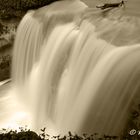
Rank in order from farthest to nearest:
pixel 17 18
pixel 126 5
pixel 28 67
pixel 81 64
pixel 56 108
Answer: pixel 17 18, pixel 28 67, pixel 126 5, pixel 56 108, pixel 81 64

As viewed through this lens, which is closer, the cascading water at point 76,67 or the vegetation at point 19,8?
the cascading water at point 76,67

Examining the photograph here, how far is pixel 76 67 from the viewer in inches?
349

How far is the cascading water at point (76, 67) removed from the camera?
7.23 metres

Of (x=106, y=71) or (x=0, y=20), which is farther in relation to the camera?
(x=0, y=20)

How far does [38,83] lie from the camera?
10.5 meters

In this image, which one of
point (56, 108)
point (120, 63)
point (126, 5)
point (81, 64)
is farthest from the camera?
point (126, 5)

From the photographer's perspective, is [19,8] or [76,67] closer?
[76,67]

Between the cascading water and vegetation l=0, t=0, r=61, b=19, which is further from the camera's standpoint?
vegetation l=0, t=0, r=61, b=19

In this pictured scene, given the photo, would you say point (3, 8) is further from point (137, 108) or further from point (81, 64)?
point (137, 108)

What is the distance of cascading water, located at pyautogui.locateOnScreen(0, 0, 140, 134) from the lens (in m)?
7.23

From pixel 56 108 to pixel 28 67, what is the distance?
241cm

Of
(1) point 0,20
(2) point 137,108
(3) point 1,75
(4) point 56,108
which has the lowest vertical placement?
(3) point 1,75

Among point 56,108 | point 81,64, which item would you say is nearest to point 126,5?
point 81,64

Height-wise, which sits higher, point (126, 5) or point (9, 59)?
point (126, 5)
